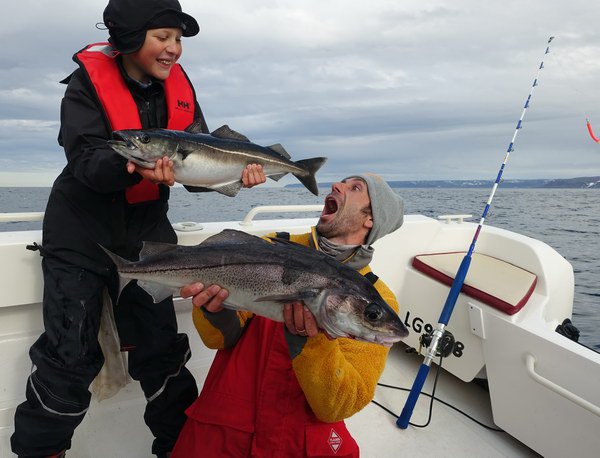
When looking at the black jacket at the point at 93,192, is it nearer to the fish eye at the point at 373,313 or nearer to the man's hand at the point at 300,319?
the man's hand at the point at 300,319

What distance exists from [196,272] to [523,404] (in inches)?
118

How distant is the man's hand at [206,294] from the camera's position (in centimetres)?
191

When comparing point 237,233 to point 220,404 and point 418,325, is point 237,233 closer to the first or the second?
point 220,404

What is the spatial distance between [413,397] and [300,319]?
236 centimetres

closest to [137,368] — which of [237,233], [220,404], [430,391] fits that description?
[220,404]

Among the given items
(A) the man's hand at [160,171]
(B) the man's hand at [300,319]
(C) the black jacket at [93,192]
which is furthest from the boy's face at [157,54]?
(B) the man's hand at [300,319]

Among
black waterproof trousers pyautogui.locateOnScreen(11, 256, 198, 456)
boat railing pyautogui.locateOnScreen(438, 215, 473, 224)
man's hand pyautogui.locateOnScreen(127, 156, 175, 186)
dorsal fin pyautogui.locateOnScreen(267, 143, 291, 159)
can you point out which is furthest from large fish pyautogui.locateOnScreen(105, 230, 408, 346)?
boat railing pyautogui.locateOnScreen(438, 215, 473, 224)

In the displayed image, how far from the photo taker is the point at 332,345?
1906mm

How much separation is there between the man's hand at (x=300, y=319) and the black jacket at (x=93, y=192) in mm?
1153

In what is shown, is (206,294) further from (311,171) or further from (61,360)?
(311,171)

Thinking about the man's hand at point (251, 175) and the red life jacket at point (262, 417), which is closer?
the red life jacket at point (262, 417)

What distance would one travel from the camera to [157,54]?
233 centimetres

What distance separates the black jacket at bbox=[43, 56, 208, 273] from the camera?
2.19 metres

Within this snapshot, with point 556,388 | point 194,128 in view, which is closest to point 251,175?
point 194,128
